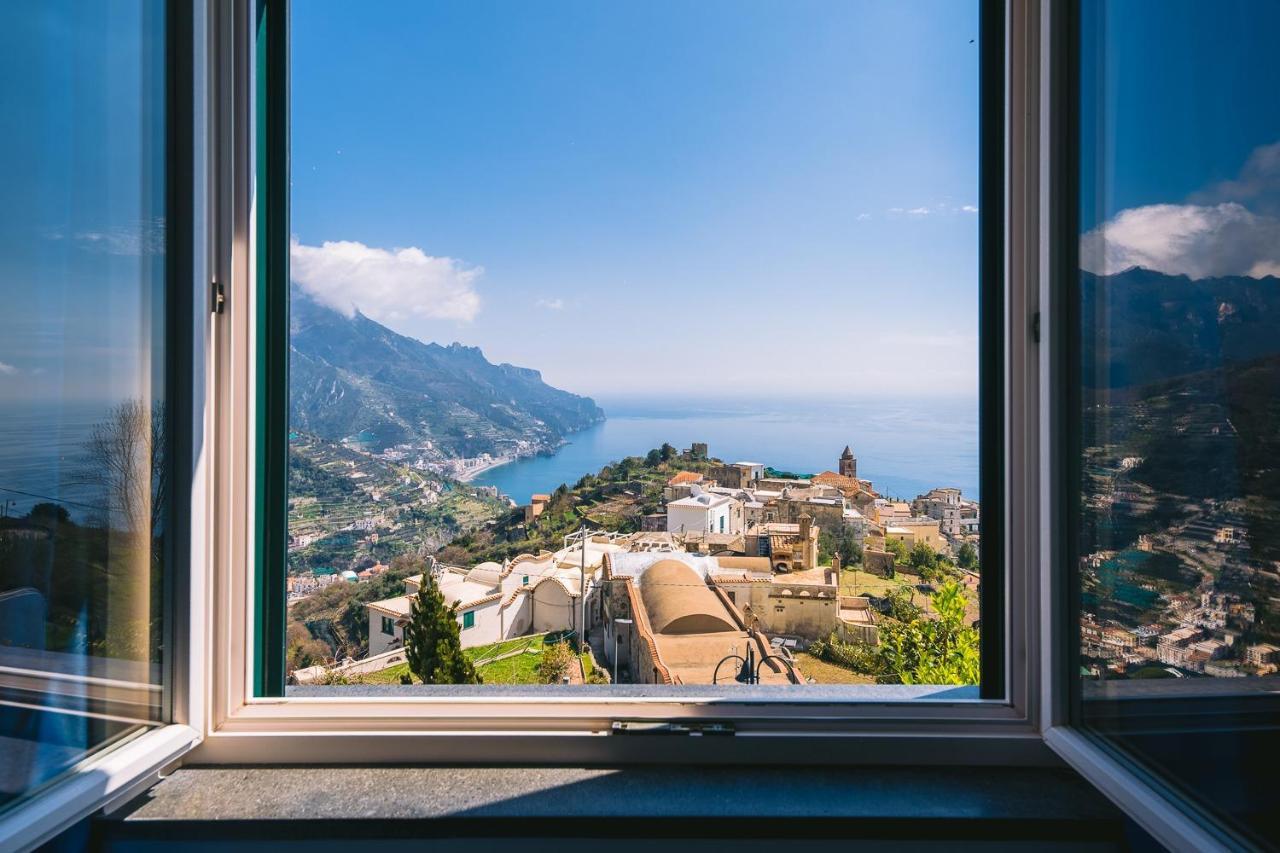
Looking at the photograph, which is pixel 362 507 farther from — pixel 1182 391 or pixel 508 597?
pixel 1182 391

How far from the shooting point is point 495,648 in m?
1.37

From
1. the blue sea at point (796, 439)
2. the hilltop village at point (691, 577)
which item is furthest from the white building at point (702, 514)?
the blue sea at point (796, 439)

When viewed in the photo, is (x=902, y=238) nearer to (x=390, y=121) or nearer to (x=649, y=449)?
(x=649, y=449)

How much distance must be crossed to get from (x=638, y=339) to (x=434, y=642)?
0.79 m

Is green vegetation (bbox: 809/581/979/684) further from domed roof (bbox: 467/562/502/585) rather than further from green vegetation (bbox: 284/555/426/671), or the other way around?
green vegetation (bbox: 284/555/426/671)

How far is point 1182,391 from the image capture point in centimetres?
90

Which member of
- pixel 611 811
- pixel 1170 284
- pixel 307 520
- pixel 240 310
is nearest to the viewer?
pixel 1170 284

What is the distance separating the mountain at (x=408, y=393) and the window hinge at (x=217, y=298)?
152 mm

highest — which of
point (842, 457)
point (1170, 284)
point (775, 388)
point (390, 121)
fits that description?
point (390, 121)

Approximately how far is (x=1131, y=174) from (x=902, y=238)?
42cm

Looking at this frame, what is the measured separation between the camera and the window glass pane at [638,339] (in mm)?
1334

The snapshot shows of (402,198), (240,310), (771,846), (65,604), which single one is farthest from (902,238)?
(65,604)

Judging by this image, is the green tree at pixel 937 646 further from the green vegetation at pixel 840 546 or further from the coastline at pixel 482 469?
the coastline at pixel 482 469

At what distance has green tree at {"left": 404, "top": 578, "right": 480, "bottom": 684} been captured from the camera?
1.37m
